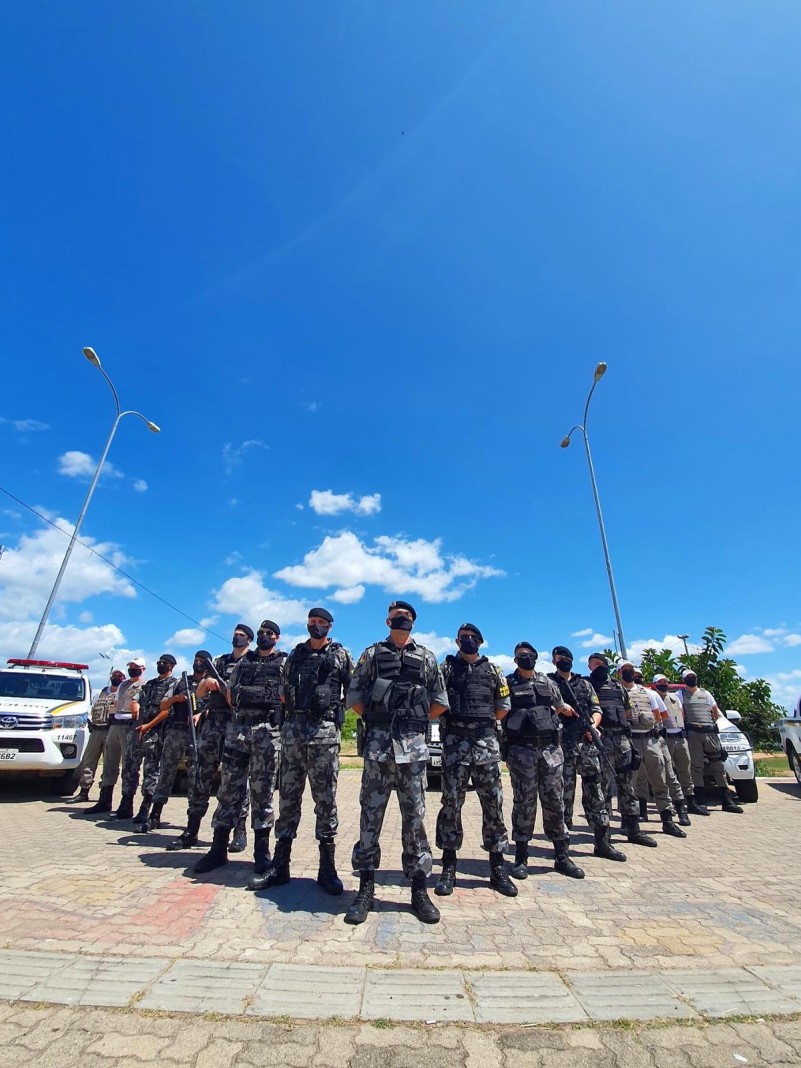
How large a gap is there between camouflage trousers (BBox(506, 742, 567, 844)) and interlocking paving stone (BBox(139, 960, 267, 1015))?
2.77 m

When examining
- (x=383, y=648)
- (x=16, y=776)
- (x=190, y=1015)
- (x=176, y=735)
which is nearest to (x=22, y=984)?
(x=190, y=1015)

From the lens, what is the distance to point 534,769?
15.5 ft

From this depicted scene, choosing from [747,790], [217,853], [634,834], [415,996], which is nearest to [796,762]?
[747,790]

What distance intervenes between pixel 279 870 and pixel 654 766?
4956 mm

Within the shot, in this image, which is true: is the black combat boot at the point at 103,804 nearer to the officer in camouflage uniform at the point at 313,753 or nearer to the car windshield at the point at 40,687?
the car windshield at the point at 40,687

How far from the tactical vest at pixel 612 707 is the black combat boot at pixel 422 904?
3.56 m

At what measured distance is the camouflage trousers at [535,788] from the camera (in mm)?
4668

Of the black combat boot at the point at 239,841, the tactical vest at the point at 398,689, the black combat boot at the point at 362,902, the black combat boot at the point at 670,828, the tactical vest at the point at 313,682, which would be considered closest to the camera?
the black combat boot at the point at 362,902

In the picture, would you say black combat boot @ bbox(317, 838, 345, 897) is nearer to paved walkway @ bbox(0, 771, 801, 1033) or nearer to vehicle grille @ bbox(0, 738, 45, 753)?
paved walkway @ bbox(0, 771, 801, 1033)

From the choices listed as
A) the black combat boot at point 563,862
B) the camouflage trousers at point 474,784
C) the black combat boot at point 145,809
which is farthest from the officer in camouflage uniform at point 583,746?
the black combat boot at point 145,809

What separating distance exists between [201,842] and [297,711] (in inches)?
99.8

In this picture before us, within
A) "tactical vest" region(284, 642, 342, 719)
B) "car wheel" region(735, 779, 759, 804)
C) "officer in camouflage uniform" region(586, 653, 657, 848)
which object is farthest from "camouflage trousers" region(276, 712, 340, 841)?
"car wheel" region(735, 779, 759, 804)

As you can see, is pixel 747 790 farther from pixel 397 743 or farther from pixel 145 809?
pixel 145 809

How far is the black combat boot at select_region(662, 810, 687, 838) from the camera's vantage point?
20.4 feet
